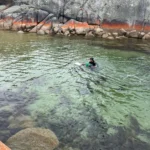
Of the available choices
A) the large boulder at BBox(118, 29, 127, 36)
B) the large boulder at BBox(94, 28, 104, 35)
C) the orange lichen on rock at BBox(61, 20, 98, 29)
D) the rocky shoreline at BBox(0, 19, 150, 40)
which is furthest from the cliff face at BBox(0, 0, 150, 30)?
the large boulder at BBox(94, 28, 104, 35)

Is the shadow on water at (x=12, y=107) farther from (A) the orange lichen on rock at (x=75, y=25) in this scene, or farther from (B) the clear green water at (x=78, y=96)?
(A) the orange lichen on rock at (x=75, y=25)

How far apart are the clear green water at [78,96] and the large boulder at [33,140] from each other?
560 millimetres

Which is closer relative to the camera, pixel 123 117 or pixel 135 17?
pixel 123 117

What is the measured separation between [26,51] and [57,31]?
12074 millimetres

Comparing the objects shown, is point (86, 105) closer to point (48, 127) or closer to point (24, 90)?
point (48, 127)

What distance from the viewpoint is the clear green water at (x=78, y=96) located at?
1098 centimetres

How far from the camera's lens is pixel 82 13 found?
37906 millimetres

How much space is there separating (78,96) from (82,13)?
25.9 metres

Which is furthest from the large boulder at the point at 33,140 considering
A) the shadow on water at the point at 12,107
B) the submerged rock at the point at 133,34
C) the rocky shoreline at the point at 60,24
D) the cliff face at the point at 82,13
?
the cliff face at the point at 82,13

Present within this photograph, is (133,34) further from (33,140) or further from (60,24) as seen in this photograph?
(33,140)

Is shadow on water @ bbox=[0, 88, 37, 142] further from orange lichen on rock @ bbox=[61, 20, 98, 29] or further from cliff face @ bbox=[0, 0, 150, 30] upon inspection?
cliff face @ bbox=[0, 0, 150, 30]

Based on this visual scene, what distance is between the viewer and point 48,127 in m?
11.3

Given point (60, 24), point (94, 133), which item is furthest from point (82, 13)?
point (94, 133)

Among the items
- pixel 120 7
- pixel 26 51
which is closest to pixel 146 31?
pixel 120 7
